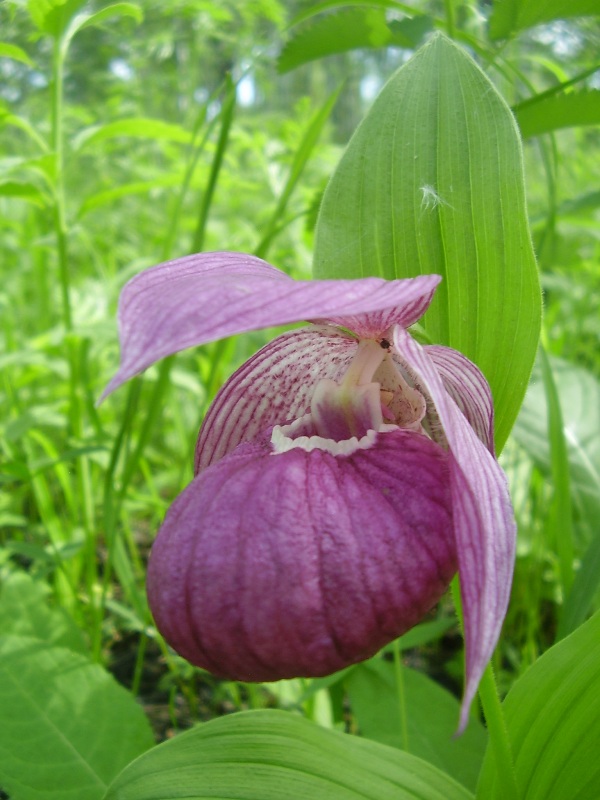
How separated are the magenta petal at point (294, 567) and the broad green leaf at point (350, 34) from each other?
0.81 meters

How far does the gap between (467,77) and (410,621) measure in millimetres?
666

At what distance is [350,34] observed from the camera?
115cm

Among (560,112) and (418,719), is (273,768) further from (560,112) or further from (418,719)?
(560,112)

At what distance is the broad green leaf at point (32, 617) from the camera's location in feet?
3.86

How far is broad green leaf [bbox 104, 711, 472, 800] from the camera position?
0.76 m

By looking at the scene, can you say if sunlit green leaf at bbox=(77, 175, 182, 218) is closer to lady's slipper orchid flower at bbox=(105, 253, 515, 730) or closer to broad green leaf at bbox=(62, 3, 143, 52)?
broad green leaf at bbox=(62, 3, 143, 52)

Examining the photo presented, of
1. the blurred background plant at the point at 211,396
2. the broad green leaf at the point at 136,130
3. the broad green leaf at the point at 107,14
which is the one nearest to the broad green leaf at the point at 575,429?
the blurred background plant at the point at 211,396

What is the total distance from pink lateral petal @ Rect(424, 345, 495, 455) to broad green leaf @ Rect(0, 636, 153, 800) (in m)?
0.66

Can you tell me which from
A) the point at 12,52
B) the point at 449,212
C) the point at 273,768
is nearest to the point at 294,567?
the point at 273,768

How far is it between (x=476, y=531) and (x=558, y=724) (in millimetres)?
327

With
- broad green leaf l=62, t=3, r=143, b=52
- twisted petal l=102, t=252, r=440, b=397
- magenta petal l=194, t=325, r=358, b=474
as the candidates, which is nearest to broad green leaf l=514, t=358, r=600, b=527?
magenta petal l=194, t=325, r=358, b=474

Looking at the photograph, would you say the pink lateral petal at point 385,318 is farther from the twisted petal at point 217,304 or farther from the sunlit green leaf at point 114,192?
the sunlit green leaf at point 114,192

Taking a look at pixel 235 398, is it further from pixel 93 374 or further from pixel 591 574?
pixel 93 374

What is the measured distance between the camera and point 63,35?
53.7 inches
